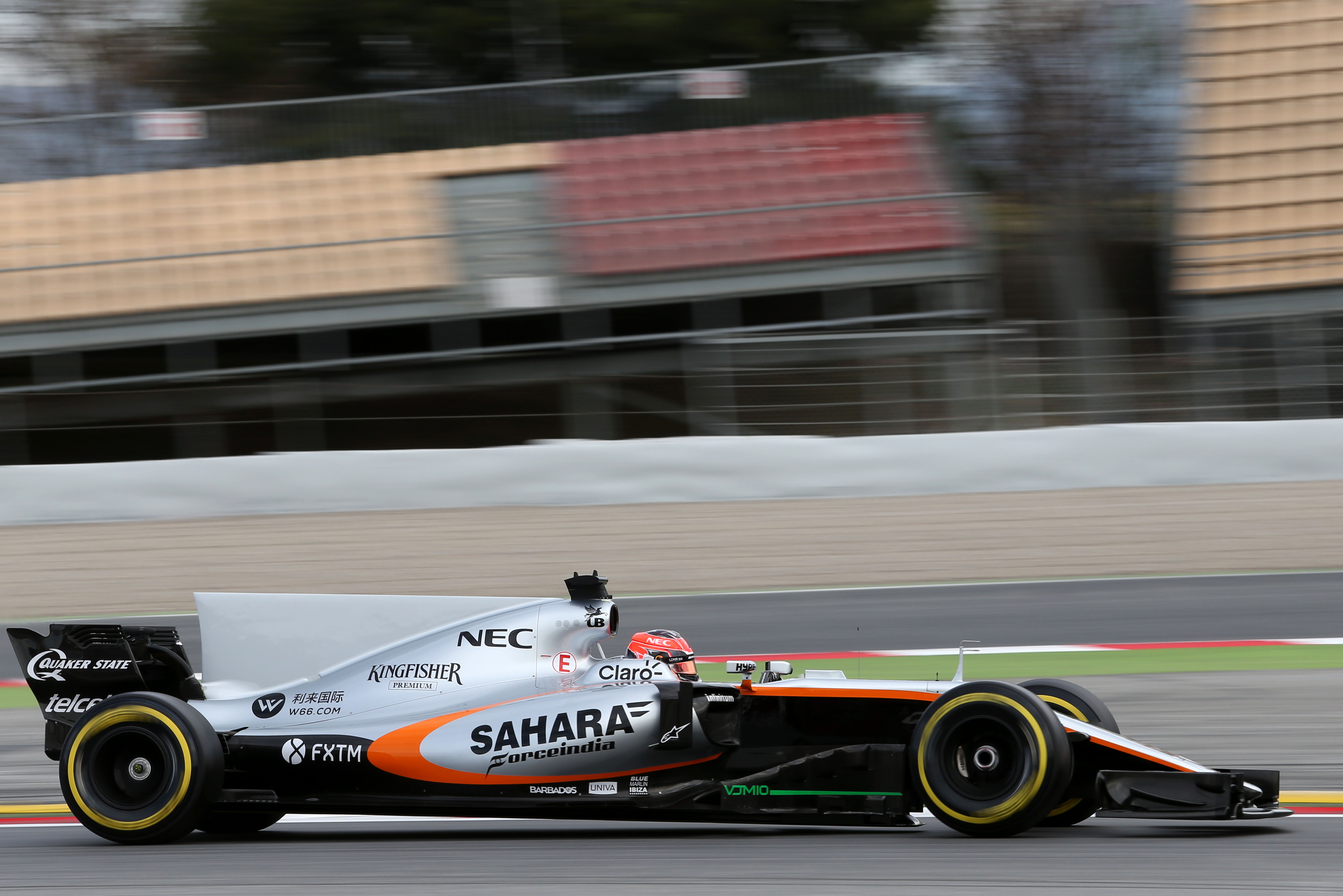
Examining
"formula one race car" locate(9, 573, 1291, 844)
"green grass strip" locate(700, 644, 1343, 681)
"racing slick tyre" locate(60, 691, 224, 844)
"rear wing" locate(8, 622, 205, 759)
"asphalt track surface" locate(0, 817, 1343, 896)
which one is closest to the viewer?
"asphalt track surface" locate(0, 817, 1343, 896)

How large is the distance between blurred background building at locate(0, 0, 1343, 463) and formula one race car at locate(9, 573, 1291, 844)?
7.74 meters

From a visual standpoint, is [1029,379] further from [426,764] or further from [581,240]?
[426,764]

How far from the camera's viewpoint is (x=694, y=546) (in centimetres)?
1149

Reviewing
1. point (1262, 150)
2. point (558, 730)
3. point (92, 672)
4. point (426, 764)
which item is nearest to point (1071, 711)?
point (558, 730)

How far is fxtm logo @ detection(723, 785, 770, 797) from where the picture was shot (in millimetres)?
4461

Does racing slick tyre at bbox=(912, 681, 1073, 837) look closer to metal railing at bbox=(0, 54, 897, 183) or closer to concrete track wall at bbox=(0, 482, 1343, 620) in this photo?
concrete track wall at bbox=(0, 482, 1343, 620)

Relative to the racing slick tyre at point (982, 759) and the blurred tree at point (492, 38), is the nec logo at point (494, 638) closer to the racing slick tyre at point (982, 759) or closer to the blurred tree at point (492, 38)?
the racing slick tyre at point (982, 759)

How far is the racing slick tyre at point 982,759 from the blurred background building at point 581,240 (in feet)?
28.1

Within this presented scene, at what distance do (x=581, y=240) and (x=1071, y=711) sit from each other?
12361 mm

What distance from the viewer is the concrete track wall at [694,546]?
36.5 feet

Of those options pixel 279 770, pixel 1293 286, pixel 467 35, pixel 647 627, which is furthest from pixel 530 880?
pixel 467 35

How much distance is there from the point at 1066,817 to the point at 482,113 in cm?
1433

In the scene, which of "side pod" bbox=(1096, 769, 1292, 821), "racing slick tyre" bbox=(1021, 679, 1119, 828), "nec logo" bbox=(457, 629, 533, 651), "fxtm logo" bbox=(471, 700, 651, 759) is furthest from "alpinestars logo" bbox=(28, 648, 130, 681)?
"side pod" bbox=(1096, 769, 1292, 821)

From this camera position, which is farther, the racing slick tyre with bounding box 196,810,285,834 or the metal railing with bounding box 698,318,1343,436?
the metal railing with bounding box 698,318,1343,436
